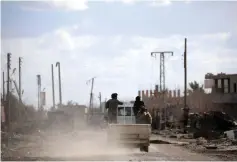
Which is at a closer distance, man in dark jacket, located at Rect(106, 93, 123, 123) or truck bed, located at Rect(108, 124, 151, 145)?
truck bed, located at Rect(108, 124, 151, 145)

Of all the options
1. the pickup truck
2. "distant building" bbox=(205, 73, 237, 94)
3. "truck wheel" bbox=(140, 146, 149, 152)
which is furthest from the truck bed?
"distant building" bbox=(205, 73, 237, 94)

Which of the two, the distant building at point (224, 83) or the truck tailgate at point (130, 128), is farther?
the distant building at point (224, 83)

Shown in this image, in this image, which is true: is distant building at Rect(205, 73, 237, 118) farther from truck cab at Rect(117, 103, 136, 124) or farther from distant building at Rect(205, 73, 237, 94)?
truck cab at Rect(117, 103, 136, 124)

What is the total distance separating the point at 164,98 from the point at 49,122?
19194 millimetres

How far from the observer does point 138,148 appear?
23141 millimetres

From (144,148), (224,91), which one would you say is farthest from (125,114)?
(224,91)

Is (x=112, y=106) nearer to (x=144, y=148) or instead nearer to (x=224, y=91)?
(x=144, y=148)

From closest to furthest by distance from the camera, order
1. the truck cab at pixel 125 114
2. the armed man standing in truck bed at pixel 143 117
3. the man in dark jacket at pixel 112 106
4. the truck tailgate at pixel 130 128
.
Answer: the truck tailgate at pixel 130 128, the armed man standing in truck bed at pixel 143 117, the man in dark jacket at pixel 112 106, the truck cab at pixel 125 114

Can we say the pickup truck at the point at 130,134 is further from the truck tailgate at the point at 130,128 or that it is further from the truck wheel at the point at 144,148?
the truck wheel at the point at 144,148

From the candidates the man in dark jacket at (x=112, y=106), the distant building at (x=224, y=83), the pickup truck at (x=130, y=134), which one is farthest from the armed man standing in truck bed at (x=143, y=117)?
the distant building at (x=224, y=83)

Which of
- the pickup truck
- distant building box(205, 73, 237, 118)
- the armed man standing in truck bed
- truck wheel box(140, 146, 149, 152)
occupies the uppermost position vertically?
distant building box(205, 73, 237, 118)

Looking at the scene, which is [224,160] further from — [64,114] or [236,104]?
[236,104]

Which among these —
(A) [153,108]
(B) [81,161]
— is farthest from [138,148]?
(A) [153,108]

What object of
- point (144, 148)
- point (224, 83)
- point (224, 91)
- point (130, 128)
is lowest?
point (144, 148)
